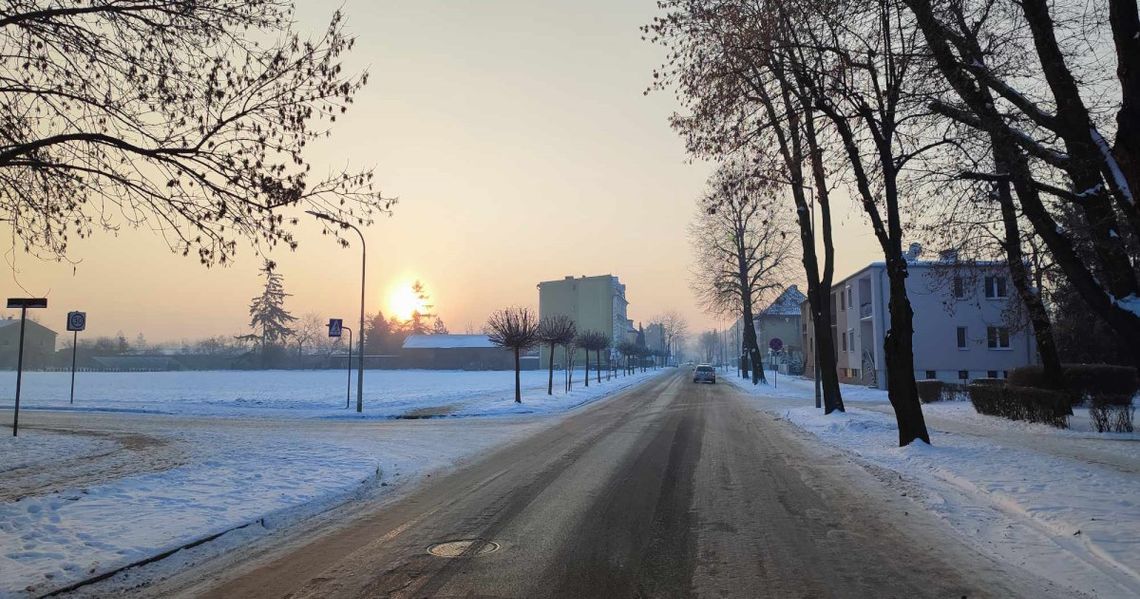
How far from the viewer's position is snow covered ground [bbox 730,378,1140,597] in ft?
18.5

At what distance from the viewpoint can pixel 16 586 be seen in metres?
5.11

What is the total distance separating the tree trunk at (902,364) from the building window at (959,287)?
625 cm

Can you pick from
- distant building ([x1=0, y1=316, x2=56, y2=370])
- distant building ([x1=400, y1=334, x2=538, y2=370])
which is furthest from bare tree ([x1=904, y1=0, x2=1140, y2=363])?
distant building ([x1=0, y1=316, x2=56, y2=370])

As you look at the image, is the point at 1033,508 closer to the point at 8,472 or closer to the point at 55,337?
the point at 8,472

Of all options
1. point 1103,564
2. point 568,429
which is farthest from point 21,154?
point 568,429

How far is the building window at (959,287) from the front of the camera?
18.0 meters

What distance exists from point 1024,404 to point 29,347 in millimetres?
131703

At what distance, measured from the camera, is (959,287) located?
63.8 ft

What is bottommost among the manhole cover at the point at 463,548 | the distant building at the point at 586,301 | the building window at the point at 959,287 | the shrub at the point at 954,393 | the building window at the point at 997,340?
the manhole cover at the point at 463,548

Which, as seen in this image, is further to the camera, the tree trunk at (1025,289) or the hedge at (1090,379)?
the hedge at (1090,379)

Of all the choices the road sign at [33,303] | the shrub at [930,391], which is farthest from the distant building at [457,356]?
the road sign at [33,303]

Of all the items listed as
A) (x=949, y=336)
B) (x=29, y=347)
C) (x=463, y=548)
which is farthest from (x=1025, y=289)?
(x=29, y=347)

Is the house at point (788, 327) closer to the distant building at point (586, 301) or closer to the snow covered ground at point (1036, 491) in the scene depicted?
the distant building at point (586, 301)

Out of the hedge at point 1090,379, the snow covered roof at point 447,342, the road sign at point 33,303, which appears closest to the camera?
the road sign at point 33,303
